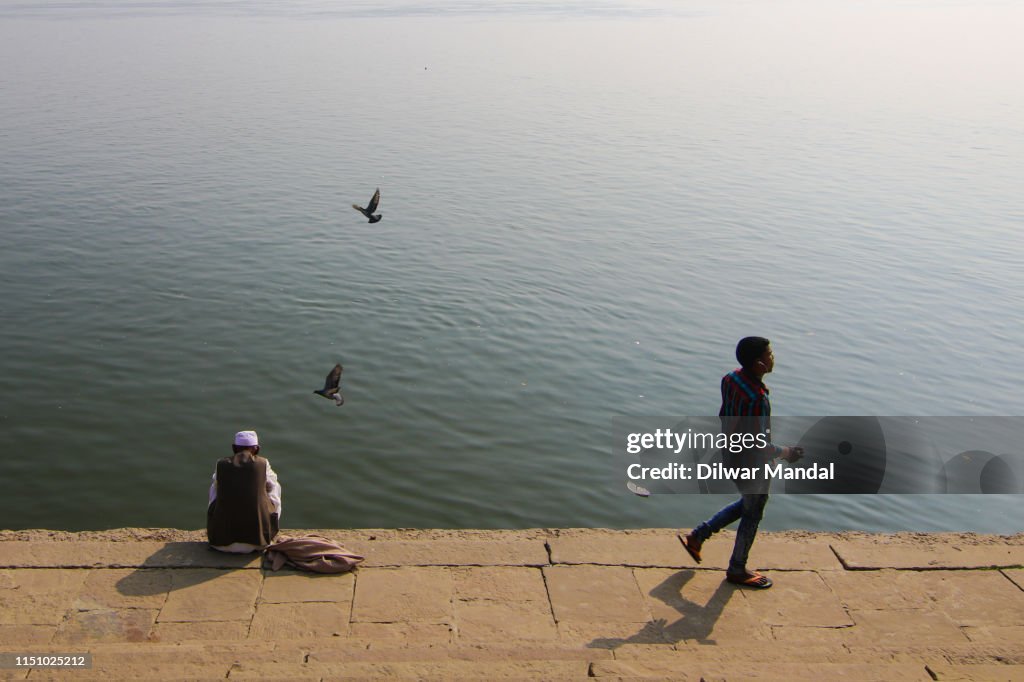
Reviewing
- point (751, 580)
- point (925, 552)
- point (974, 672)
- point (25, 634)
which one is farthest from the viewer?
point (925, 552)

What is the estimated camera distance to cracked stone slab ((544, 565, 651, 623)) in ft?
21.7

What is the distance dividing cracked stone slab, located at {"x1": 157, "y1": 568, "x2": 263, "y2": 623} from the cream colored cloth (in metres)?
0.19

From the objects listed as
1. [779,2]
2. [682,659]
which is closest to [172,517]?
[682,659]

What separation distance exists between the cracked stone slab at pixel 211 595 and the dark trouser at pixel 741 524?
305 cm

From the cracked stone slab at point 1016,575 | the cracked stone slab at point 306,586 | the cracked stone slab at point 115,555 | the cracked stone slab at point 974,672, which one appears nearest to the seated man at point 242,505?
the cracked stone slab at point 115,555

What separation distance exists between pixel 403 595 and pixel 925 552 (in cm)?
391

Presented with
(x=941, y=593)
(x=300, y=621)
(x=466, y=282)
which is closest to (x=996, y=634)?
(x=941, y=593)

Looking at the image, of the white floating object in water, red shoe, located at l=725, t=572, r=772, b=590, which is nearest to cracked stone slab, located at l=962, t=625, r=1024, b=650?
red shoe, located at l=725, t=572, r=772, b=590

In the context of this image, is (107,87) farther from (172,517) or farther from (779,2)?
(779,2)

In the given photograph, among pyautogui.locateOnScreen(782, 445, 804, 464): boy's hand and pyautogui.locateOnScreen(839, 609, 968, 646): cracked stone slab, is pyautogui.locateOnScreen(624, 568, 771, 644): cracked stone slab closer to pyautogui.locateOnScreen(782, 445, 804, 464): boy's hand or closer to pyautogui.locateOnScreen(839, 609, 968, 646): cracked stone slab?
pyautogui.locateOnScreen(839, 609, 968, 646): cracked stone slab

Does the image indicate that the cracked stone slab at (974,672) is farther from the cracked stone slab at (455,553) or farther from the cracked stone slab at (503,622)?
the cracked stone slab at (455,553)

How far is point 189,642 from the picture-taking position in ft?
20.1

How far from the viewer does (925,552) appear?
302 inches

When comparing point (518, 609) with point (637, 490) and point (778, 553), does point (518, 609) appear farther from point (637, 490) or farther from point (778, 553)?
point (637, 490)
